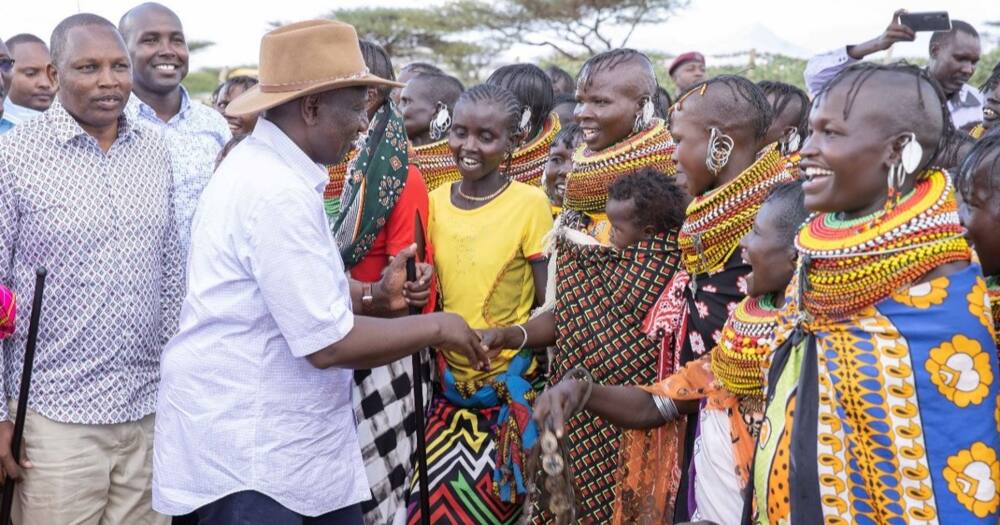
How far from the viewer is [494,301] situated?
167 inches

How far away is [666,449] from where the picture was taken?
3531 mm

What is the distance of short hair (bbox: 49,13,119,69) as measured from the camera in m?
3.95

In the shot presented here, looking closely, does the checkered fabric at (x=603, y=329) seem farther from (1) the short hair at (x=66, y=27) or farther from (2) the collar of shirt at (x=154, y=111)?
(2) the collar of shirt at (x=154, y=111)

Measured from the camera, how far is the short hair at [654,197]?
3689mm

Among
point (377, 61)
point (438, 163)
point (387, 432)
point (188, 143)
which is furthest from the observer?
point (438, 163)

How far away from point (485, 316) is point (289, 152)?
144 centimetres

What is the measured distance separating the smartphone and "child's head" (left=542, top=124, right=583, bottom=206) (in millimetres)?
2075

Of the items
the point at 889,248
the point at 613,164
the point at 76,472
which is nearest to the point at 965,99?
the point at 613,164

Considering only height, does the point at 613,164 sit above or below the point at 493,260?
above

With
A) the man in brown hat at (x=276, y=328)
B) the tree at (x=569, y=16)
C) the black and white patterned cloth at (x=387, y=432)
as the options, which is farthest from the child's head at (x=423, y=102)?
the tree at (x=569, y=16)

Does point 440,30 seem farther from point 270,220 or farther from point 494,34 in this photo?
point 270,220

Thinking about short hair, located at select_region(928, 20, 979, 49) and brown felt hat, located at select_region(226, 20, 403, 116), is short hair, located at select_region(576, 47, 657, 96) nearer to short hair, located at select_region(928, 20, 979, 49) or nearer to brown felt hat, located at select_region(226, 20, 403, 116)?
brown felt hat, located at select_region(226, 20, 403, 116)

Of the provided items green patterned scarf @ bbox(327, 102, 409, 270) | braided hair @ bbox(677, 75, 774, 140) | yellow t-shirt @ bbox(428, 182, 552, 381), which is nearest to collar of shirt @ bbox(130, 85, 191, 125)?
green patterned scarf @ bbox(327, 102, 409, 270)

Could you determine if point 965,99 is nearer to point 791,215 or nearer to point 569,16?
point 791,215
